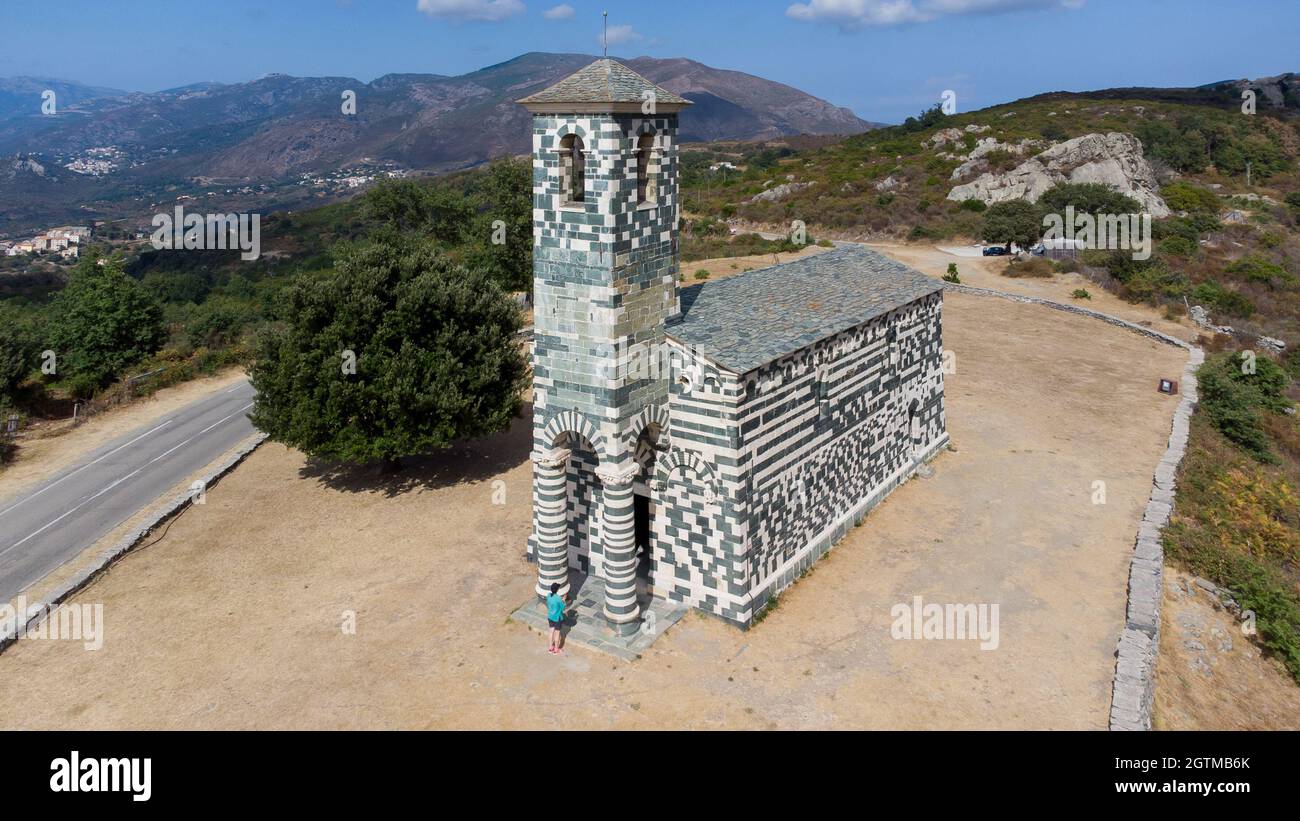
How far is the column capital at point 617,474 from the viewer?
14305 mm

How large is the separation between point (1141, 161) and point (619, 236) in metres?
75.4

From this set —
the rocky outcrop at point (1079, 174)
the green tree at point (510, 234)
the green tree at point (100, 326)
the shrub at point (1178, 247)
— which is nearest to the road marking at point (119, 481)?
the green tree at point (100, 326)

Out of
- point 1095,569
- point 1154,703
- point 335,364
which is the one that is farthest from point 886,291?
point 335,364

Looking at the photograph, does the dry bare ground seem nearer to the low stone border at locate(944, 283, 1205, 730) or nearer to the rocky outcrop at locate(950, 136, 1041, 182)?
the low stone border at locate(944, 283, 1205, 730)

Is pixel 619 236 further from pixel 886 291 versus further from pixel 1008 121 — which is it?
pixel 1008 121

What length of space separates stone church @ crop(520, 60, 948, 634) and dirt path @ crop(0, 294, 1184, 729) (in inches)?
50.5

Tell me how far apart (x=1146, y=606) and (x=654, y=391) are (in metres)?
10.7

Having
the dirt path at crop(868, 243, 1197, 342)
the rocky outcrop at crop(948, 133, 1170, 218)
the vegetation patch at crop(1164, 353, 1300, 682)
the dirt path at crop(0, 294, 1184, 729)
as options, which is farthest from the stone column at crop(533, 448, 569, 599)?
the rocky outcrop at crop(948, 133, 1170, 218)

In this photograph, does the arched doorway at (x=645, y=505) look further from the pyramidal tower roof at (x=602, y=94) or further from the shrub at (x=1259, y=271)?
the shrub at (x=1259, y=271)

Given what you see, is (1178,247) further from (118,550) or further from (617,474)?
(118,550)

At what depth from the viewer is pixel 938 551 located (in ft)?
61.8

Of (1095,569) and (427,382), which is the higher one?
(427,382)
